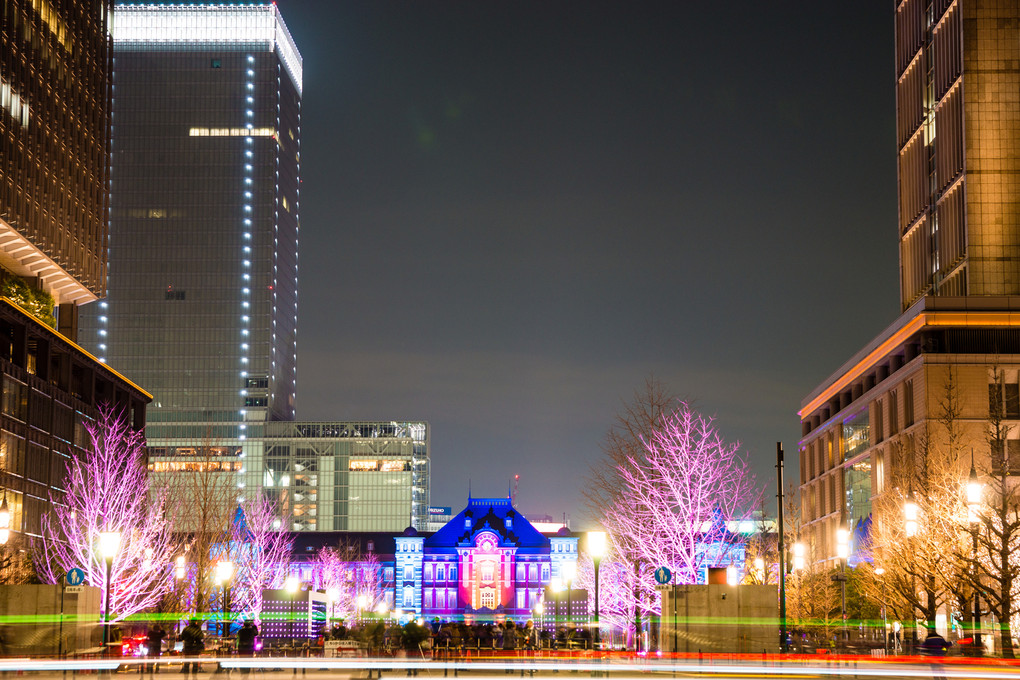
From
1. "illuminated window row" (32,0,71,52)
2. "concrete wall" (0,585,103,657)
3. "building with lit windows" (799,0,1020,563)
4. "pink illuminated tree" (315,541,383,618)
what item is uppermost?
"illuminated window row" (32,0,71,52)

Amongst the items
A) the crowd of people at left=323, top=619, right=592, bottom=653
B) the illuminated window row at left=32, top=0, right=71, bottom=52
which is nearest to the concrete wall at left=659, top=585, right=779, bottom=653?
the crowd of people at left=323, top=619, right=592, bottom=653

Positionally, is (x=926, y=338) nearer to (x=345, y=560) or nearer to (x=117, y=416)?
(x=117, y=416)

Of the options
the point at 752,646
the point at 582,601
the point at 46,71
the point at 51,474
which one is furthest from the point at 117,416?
the point at 752,646

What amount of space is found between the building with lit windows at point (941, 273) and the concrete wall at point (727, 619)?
1361 inches

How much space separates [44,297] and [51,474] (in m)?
14.6

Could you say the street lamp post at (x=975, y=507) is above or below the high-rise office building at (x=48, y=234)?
below

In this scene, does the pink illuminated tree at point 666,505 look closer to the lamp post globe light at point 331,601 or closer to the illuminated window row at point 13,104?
the lamp post globe light at point 331,601

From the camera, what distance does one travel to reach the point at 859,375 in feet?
354

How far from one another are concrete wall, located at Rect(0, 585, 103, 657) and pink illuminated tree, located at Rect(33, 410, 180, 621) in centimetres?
1925

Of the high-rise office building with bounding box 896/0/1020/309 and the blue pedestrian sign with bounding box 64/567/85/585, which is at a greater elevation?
the high-rise office building with bounding box 896/0/1020/309

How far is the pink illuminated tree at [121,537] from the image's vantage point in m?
64.3

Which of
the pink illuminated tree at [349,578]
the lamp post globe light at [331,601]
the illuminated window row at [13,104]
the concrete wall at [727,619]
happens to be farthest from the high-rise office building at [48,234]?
the concrete wall at [727,619]

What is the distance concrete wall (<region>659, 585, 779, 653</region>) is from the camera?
121 ft

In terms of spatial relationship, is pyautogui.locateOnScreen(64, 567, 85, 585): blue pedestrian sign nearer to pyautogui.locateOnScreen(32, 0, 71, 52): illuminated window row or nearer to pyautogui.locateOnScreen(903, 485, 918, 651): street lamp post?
pyautogui.locateOnScreen(903, 485, 918, 651): street lamp post
